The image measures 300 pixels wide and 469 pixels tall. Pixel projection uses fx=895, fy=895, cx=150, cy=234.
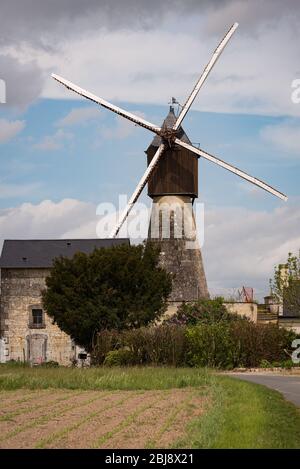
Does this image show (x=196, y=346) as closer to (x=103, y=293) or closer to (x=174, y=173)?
(x=103, y=293)

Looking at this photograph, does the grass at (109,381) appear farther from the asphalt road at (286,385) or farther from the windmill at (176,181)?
the windmill at (176,181)

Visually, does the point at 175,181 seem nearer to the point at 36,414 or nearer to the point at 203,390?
the point at 203,390

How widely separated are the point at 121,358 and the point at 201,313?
11.8 meters

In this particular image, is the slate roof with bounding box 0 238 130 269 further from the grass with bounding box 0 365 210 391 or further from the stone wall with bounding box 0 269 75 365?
the grass with bounding box 0 365 210 391

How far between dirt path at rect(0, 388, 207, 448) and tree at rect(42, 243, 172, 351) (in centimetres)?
2009

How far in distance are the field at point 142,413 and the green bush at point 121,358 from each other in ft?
25.7

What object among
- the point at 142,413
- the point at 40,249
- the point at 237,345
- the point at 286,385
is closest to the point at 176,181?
the point at 40,249

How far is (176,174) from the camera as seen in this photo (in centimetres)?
5366

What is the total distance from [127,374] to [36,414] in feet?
31.8

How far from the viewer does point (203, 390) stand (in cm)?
2216

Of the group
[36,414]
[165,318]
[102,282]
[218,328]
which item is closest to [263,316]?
[165,318]

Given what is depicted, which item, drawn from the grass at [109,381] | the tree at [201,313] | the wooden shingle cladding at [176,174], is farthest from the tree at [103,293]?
A: the grass at [109,381]

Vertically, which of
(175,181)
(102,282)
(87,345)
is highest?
(175,181)

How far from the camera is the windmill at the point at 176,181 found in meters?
53.3
